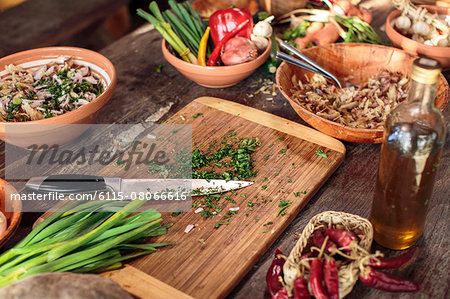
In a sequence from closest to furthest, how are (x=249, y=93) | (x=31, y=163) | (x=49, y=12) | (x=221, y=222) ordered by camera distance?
(x=221, y=222)
(x=31, y=163)
(x=249, y=93)
(x=49, y=12)

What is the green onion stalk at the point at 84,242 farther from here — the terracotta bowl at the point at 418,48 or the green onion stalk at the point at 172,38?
the terracotta bowl at the point at 418,48

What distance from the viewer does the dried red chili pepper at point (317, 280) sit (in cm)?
103

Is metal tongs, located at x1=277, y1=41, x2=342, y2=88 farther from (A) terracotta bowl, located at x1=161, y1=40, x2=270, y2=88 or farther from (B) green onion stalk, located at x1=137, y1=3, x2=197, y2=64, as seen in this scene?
(B) green onion stalk, located at x1=137, y1=3, x2=197, y2=64

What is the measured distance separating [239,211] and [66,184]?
0.62 meters

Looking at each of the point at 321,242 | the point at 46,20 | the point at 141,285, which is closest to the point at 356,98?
the point at 321,242

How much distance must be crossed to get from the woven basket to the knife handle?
74 centimetres

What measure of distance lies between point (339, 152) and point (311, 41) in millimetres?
1009

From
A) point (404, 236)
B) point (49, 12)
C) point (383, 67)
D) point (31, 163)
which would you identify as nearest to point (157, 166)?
point (31, 163)

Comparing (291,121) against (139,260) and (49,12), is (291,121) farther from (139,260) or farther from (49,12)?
(49,12)

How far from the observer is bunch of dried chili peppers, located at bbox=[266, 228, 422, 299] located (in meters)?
1.05

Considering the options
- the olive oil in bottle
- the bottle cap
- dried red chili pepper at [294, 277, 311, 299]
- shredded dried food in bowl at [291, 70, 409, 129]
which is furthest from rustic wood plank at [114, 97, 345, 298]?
the bottle cap

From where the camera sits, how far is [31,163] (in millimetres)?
1784

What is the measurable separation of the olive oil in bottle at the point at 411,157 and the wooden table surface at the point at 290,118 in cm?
13

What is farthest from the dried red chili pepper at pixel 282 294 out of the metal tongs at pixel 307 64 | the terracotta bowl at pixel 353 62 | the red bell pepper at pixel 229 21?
the red bell pepper at pixel 229 21
